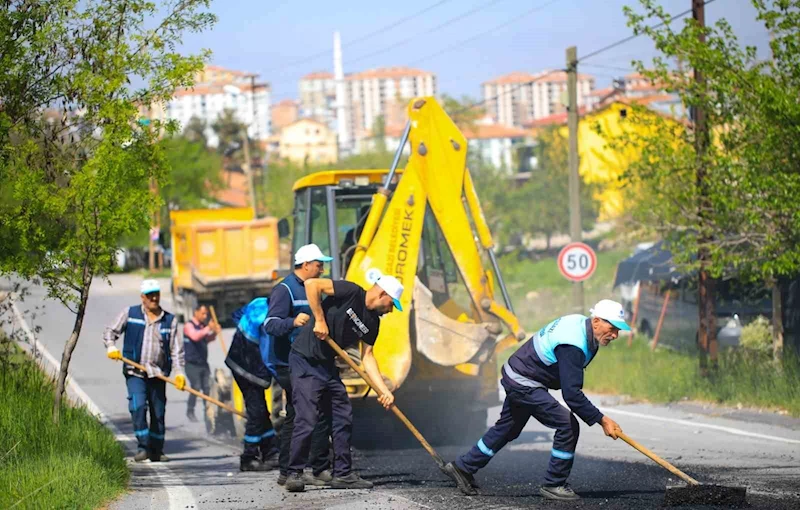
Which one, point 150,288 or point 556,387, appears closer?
point 556,387

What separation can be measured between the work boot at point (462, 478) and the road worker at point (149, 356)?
3.64 metres

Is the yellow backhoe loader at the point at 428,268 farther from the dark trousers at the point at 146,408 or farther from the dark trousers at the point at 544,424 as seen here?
the dark trousers at the point at 544,424

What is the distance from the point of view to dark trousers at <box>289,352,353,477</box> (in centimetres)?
920

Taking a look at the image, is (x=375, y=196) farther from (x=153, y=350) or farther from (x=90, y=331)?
(x=90, y=331)

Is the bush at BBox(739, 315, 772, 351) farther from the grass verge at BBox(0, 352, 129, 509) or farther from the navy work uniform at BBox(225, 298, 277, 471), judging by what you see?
the grass verge at BBox(0, 352, 129, 509)

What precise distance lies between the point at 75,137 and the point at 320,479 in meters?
3.76

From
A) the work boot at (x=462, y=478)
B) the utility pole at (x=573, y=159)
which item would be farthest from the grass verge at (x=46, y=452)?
the utility pole at (x=573, y=159)

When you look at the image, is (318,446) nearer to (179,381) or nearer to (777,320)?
(179,381)

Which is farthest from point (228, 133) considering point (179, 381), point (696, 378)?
point (179, 381)

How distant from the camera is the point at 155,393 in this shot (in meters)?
11.9

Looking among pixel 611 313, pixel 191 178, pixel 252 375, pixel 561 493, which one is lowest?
pixel 561 493

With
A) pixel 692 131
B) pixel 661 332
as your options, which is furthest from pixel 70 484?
pixel 661 332

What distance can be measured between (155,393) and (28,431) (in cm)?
218

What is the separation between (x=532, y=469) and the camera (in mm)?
10641
